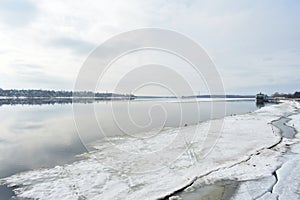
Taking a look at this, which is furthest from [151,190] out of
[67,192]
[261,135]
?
[261,135]

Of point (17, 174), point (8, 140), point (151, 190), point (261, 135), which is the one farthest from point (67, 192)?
point (261, 135)

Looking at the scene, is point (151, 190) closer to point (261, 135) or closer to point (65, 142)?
point (65, 142)

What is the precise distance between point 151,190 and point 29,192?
3.71 metres

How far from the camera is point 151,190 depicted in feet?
22.2

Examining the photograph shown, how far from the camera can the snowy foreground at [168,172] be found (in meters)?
6.62

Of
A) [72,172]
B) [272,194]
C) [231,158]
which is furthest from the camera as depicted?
[231,158]

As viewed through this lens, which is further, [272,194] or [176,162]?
[176,162]

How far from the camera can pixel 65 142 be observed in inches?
576

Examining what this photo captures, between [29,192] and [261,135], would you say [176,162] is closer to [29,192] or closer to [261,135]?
[29,192]

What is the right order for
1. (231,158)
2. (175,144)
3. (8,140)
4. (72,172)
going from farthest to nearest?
(8,140), (175,144), (231,158), (72,172)

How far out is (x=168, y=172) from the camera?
27.6 ft

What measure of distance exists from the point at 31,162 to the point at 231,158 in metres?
8.86

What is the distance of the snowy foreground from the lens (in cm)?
662

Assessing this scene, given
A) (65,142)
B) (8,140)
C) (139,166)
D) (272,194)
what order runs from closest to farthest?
1. (272,194)
2. (139,166)
3. (65,142)
4. (8,140)
